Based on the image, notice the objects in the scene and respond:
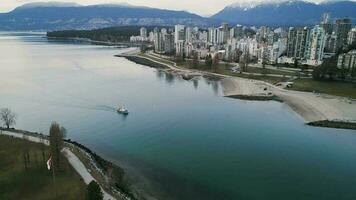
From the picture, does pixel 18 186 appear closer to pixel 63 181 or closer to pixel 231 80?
pixel 63 181

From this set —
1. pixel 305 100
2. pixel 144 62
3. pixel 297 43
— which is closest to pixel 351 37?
pixel 297 43

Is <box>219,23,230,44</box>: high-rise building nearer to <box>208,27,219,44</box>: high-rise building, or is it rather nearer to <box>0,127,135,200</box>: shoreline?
<box>208,27,219,44</box>: high-rise building

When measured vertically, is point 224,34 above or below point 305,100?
above

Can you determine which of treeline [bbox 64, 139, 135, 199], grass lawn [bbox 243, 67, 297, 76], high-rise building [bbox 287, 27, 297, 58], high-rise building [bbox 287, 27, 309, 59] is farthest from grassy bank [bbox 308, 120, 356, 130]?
high-rise building [bbox 287, 27, 297, 58]

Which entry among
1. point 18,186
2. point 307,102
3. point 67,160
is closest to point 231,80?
point 307,102

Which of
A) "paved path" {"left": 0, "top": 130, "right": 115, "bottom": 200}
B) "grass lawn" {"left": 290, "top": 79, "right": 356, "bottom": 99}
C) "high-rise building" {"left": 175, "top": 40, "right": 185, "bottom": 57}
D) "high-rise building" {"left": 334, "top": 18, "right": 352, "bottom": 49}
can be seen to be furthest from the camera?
"high-rise building" {"left": 175, "top": 40, "right": 185, "bottom": 57}

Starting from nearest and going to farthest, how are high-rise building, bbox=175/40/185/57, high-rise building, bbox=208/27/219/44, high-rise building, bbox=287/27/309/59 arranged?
high-rise building, bbox=287/27/309/59 → high-rise building, bbox=175/40/185/57 → high-rise building, bbox=208/27/219/44

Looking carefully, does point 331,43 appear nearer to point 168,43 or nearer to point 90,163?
point 168,43
